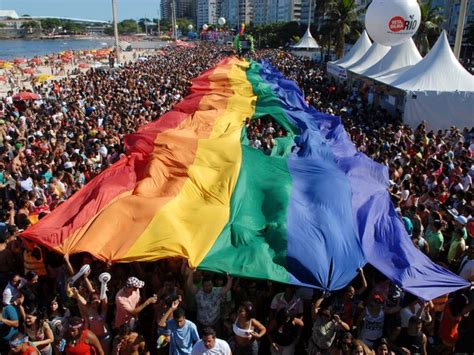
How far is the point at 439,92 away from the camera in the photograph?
44.4 feet

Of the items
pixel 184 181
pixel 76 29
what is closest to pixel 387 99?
pixel 184 181

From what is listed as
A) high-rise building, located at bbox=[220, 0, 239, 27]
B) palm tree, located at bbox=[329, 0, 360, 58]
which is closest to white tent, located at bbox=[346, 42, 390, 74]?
palm tree, located at bbox=[329, 0, 360, 58]

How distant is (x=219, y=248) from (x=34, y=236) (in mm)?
2330

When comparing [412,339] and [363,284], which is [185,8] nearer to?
[363,284]

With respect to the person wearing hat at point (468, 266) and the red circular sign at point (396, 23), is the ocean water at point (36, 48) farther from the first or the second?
the person wearing hat at point (468, 266)

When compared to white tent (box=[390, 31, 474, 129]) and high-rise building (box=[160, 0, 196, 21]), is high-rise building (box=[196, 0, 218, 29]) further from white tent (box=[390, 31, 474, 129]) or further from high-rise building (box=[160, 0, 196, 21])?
white tent (box=[390, 31, 474, 129])

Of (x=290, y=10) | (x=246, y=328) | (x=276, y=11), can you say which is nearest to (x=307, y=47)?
(x=246, y=328)

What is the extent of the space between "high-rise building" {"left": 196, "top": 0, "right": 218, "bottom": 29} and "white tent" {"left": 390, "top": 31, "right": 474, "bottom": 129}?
527ft

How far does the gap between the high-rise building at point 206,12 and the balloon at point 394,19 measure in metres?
158

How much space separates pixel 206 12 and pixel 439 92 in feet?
557

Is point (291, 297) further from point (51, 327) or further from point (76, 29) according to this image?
point (76, 29)

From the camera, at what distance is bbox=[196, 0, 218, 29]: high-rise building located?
165625mm

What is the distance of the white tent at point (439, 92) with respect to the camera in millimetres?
13523

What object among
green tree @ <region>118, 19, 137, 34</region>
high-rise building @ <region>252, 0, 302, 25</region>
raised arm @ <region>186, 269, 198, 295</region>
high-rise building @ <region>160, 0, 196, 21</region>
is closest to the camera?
raised arm @ <region>186, 269, 198, 295</region>
